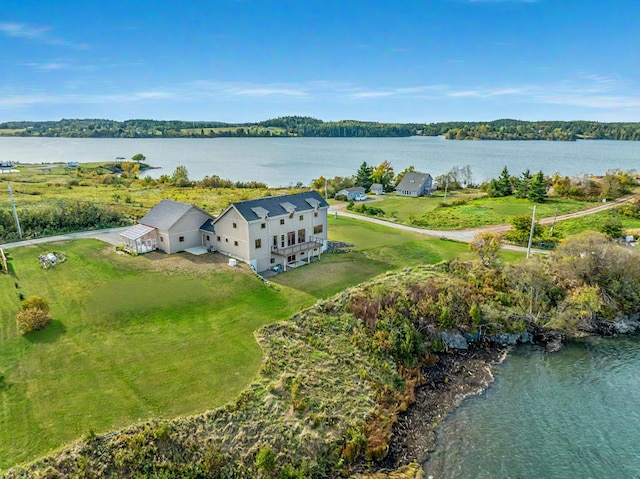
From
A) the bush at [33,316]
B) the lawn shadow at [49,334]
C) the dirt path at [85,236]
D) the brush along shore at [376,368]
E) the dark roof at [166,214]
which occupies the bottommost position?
the brush along shore at [376,368]

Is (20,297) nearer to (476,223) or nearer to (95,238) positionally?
(95,238)

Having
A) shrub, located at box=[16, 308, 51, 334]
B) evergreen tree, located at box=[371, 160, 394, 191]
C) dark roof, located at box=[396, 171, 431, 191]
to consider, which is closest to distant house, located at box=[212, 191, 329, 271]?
shrub, located at box=[16, 308, 51, 334]

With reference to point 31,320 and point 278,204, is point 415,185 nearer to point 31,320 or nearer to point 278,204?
point 278,204

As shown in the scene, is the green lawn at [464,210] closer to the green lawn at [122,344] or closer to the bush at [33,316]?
the green lawn at [122,344]

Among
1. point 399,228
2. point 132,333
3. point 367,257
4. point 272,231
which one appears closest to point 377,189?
point 399,228

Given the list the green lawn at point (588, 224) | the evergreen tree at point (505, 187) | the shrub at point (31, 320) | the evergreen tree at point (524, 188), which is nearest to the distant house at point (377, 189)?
the evergreen tree at point (505, 187)

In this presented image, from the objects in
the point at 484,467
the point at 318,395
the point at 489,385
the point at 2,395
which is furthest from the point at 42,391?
the point at 489,385
